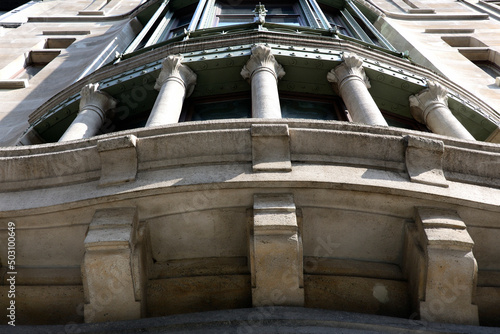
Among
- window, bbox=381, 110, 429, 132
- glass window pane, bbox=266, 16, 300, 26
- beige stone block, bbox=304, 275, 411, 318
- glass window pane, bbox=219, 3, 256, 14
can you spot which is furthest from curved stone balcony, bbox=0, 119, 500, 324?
glass window pane, bbox=219, 3, 256, 14

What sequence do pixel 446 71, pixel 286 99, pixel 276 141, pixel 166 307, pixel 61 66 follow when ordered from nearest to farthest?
pixel 166 307 < pixel 276 141 < pixel 286 99 < pixel 446 71 < pixel 61 66

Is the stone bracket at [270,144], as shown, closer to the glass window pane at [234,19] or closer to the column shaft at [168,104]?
the column shaft at [168,104]

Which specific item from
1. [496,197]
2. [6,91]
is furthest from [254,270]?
[6,91]

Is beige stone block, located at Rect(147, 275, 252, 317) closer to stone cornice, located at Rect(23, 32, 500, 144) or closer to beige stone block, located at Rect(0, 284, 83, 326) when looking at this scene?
beige stone block, located at Rect(0, 284, 83, 326)

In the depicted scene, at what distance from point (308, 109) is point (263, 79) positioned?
1.59m

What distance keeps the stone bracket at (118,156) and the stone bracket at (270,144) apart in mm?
1548

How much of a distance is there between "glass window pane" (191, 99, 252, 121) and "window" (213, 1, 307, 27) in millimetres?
4408

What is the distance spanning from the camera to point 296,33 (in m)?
9.36

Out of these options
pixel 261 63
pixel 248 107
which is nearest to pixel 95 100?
pixel 248 107

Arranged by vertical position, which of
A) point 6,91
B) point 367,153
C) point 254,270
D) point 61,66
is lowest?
point 254,270

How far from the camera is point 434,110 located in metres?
8.05

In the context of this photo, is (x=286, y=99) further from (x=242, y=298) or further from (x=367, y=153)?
(x=242, y=298)

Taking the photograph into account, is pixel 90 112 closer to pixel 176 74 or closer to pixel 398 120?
pixel 176 74

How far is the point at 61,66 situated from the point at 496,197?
14.5 meters
